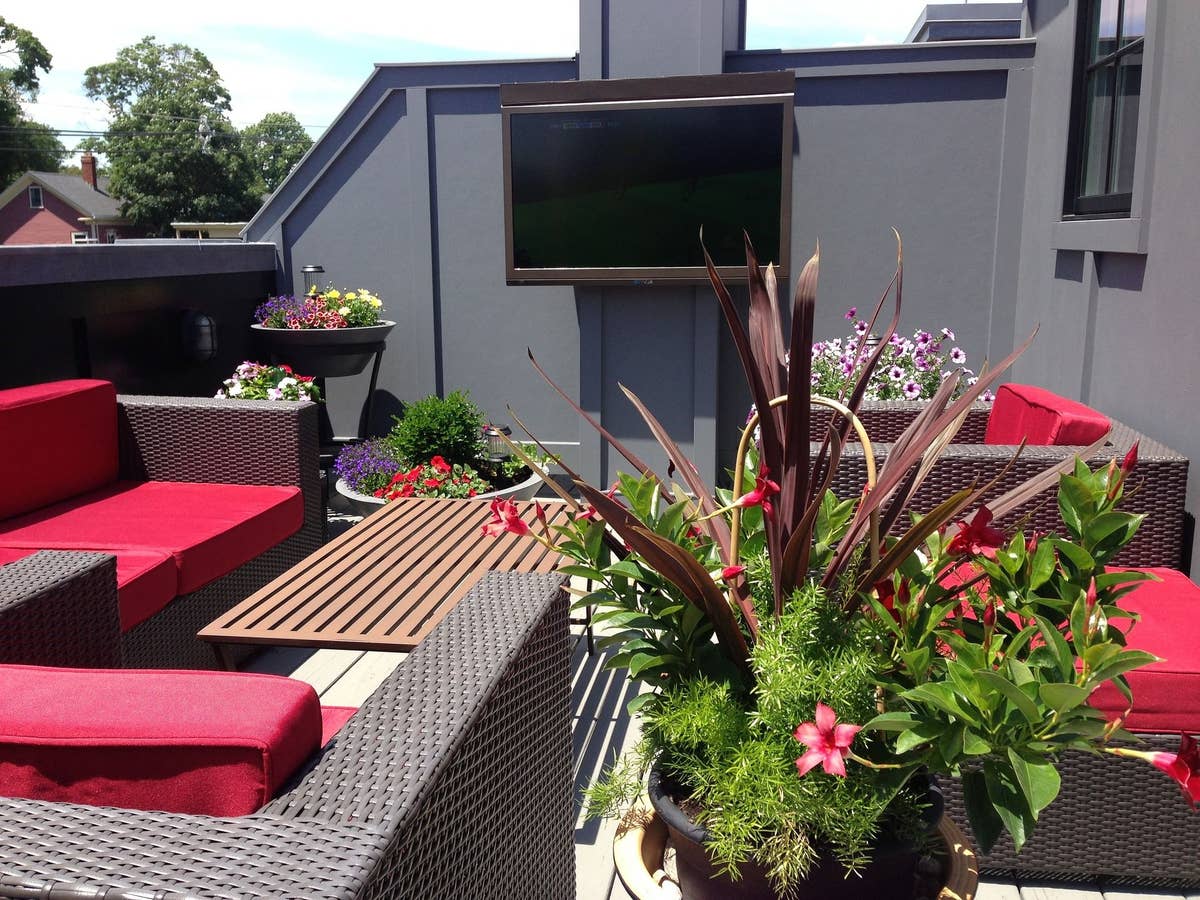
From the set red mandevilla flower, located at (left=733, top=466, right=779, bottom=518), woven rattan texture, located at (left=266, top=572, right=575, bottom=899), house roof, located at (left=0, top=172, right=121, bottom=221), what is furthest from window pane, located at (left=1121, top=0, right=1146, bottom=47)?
house roof, located at (left=0, top=172, right=121, bottom=221)

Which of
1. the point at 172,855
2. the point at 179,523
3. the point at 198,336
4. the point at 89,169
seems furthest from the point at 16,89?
the point at 172,855

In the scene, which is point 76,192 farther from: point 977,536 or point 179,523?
point 977,536

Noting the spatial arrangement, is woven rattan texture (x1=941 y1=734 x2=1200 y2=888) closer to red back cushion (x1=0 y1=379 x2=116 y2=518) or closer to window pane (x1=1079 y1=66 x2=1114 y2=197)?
window pane (x1=1079 y1=66 x2=1114 y2=197)

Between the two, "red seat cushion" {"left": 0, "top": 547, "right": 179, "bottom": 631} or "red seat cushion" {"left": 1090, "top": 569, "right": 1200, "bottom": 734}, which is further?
"red seat cushion" {"left": 0, "top": 547, "right": 179, "bottom": 631}

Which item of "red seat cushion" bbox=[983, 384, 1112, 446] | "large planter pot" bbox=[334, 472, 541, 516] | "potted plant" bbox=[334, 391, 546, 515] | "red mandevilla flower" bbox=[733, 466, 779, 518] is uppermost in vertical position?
"red mandevilla flower" bbox=[733, 466, 779, 518]

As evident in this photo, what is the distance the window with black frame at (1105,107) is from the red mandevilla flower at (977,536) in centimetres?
277

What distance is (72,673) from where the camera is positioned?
1165mm

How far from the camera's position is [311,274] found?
5.39m

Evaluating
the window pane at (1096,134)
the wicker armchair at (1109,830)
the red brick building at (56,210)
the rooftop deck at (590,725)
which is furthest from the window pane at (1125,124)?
the red brick building at (56,210)

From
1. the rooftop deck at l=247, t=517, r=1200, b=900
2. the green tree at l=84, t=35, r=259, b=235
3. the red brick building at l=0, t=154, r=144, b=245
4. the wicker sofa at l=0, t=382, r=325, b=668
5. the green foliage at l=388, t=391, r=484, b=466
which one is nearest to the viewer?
the rooftop deck at l=247, t=517, r=1200, b=900

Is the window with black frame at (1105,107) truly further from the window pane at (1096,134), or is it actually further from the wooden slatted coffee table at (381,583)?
the wooden slatted coffee table at (381,583)

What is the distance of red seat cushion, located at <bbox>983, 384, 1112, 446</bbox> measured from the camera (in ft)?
8.72

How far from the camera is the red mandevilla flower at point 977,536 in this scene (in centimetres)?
101

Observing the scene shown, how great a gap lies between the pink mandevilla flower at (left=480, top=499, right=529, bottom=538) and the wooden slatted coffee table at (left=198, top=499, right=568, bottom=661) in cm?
76
